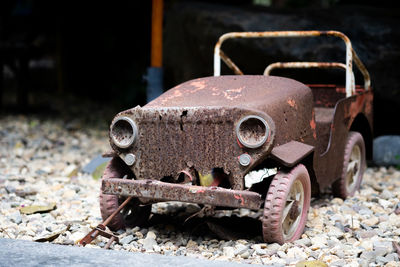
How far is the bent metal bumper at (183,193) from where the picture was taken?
2.94 meters

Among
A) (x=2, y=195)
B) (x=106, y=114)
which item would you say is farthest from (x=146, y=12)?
(x=2, y=195)

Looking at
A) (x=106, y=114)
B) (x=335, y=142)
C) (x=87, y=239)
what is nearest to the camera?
(x=87, y=239)

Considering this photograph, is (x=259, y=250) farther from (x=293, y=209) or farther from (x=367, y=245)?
(x=367, y=245)

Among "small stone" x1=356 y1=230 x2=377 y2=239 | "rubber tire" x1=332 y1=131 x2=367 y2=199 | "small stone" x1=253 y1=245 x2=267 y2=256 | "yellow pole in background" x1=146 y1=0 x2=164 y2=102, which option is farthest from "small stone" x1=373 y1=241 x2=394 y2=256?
"yellow pole in background" x1=146 y1=0 x2=164 y2=102

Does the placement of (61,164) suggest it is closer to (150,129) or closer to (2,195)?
(2,195)

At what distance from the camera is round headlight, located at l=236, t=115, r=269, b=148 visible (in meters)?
3.01

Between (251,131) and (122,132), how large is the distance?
77cm

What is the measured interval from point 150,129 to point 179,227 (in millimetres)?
781

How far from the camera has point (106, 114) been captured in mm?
9461

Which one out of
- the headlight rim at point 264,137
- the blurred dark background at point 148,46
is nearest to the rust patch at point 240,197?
the headlight rim at point 264,137

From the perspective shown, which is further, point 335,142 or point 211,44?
point 211,44

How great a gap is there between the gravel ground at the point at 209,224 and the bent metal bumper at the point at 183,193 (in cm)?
30

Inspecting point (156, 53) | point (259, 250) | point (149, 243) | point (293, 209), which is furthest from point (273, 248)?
point (156, 53)

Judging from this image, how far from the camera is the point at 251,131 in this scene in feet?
10.1
